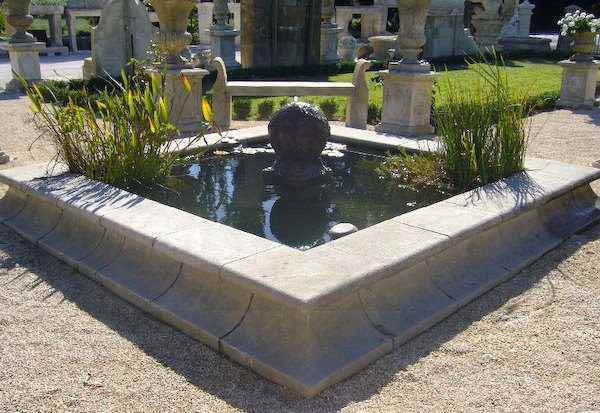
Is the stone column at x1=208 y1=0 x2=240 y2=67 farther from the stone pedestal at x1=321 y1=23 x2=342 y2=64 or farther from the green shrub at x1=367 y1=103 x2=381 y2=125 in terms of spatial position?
the green shrub at x1=367 y1=103 x2=381 y2=125

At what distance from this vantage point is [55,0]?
22.4m

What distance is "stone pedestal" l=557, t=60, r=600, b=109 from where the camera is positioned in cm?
1117

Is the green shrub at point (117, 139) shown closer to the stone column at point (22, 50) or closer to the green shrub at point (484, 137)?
the green shrub at point (484, 137)

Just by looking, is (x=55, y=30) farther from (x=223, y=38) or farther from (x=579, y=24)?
(x=579, y=24)

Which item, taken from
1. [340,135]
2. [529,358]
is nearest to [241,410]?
[529,358]

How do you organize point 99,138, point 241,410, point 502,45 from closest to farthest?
point 241,410 < point 99,138 < point 502,45

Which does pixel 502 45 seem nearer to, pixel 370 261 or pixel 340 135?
pixel 340 135

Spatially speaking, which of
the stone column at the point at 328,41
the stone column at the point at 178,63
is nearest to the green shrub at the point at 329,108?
the stone column at the point at 178,63

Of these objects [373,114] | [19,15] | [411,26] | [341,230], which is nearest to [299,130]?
[341,230]

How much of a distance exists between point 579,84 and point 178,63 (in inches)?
274

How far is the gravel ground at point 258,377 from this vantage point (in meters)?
2.90

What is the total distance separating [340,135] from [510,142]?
2.08 meters

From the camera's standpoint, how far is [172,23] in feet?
26.3

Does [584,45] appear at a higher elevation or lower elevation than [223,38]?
higher
